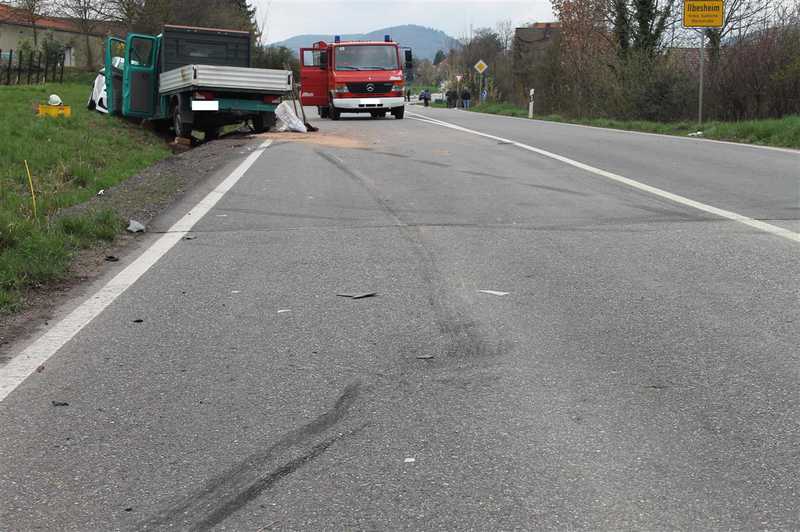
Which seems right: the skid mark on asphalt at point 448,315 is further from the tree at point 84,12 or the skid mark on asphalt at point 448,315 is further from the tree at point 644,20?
the tree at point 84,12

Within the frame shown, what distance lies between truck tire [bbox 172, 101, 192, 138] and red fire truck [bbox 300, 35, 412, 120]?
10167 mm

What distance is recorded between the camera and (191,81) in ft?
65.1

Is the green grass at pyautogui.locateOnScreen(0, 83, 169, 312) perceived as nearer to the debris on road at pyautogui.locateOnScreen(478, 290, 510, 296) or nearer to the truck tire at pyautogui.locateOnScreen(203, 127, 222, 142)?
the truck tire at pyautogui.locateOnScreen(203, 127, 222, 142)

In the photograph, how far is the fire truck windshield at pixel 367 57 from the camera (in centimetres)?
3200

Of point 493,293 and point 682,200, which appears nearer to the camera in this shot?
point 493,293

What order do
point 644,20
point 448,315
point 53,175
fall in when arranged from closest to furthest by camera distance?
1. point 448,315
2. point 53,175
3. point 644,20

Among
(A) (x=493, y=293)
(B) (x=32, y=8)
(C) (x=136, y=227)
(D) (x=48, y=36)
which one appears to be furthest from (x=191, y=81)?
(D) (x=48, y=36)

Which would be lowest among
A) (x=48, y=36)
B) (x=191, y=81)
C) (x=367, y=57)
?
(x=191, y=81)

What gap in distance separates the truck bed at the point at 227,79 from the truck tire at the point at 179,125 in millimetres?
402

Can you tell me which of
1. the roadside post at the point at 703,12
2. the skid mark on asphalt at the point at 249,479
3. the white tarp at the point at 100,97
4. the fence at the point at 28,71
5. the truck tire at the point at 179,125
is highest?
the roadside post at the point at 703,12

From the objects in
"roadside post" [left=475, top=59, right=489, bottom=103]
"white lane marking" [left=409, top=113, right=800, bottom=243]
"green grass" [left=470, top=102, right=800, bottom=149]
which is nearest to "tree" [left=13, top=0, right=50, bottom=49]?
"roadside post" [left=475, top=59, right=489, bottom=103]

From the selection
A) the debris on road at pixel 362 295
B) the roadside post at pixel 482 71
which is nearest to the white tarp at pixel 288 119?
the debris on road at pixel 362 295

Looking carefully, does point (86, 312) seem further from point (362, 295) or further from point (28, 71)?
point (28, 71)

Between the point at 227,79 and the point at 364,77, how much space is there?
37.9 ft
